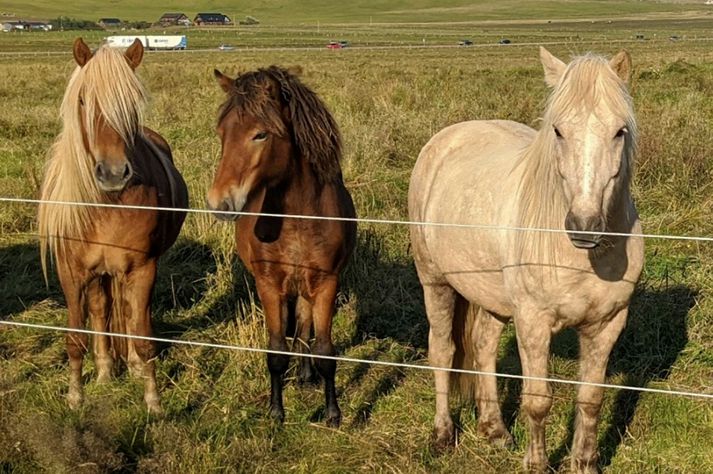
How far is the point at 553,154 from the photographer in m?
3.16

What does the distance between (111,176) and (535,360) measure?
238 centimetres

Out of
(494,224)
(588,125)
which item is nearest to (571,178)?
(588,125)

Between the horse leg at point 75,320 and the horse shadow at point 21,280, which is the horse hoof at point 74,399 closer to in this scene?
the horse leg at point 75,320

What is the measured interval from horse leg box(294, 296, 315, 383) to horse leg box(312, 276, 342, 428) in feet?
1.42

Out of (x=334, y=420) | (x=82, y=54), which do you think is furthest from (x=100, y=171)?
(x=334, y=420)

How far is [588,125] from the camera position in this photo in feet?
9.52

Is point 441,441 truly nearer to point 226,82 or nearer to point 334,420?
point 334,420

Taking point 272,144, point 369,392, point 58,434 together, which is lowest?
point 369,392

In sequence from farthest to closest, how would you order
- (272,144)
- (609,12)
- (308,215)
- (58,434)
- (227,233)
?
(609,12) < (227,233) < (308,215) < (272,144) < (58,434)

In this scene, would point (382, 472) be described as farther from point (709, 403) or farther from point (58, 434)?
point (709, 403)

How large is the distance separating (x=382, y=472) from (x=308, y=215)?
148cm

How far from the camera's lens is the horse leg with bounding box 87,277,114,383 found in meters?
4.64

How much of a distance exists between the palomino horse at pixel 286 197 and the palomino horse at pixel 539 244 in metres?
0.61

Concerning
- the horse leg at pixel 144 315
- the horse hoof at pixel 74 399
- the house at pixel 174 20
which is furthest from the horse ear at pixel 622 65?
the house at pixel 174 20
